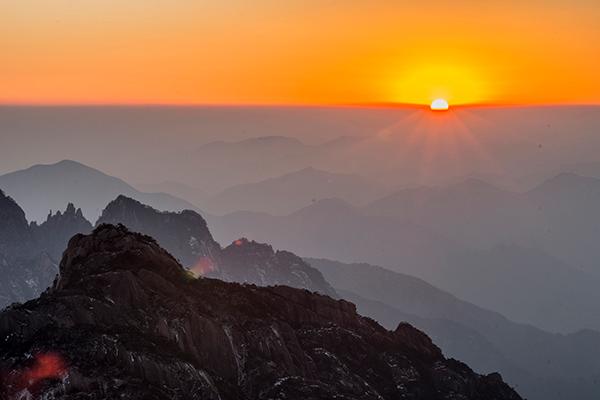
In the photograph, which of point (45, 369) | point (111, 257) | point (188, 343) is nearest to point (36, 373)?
point (45, 369)

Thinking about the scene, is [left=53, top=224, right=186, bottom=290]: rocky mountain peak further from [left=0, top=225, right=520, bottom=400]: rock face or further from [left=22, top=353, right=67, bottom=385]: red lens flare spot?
[left=22, top=353, right=67, bottom=385]: red lens flare spot

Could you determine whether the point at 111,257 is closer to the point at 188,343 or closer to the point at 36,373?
the point at 188,343

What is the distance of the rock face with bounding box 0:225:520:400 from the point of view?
117 m

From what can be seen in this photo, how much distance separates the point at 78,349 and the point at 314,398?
4454 cm

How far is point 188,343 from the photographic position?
5443 inches

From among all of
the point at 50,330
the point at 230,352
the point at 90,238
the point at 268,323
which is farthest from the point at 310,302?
the point at 50,330

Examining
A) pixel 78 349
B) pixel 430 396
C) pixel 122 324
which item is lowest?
pixel 78 349

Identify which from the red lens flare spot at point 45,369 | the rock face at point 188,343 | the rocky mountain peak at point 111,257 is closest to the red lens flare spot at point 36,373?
the red lens flare spot at point 45,369

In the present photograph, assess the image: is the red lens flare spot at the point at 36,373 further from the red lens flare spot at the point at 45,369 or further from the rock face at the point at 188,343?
the rock face at the point at 188,343

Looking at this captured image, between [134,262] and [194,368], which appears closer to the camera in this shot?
[194,368]

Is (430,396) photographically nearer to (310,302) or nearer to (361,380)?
(361,380)

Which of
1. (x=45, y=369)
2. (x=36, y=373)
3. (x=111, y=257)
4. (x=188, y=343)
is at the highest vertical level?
(x=111, y=257)

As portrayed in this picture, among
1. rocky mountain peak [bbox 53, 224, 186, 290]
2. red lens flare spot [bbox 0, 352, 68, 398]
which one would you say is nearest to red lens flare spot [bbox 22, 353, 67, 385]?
red lens flare spot [bbox 0, 352, 68, 398]

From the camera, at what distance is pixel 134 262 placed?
518 feet
